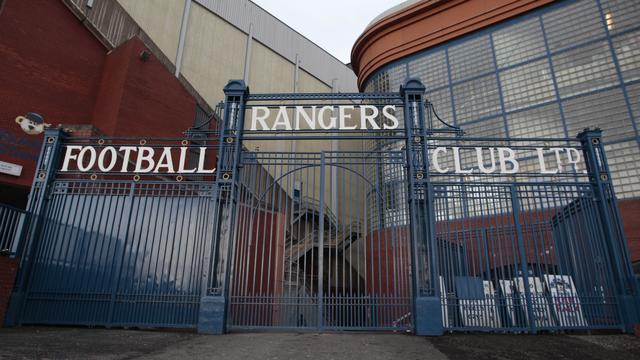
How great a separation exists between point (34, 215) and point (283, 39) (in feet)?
75.1

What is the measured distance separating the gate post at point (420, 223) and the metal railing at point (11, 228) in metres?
7.30

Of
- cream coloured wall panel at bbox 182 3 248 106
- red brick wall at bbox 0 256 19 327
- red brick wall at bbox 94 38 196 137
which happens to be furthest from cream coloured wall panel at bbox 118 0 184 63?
red brick wall at bbox 0 256 19 327

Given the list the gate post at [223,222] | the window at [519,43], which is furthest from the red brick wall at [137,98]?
the window at [519,43]

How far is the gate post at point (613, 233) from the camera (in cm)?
652

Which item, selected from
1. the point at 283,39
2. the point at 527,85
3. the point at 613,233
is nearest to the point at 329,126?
the point at 613,233

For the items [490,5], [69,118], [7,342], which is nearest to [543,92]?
[490,5]

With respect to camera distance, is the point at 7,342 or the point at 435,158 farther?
the point at 435,158

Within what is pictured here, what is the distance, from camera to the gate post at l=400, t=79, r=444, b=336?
6504 millimetres

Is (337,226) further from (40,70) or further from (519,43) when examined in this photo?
(519,43)

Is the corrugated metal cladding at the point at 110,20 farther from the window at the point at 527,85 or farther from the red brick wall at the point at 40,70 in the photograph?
the window at the point at 527,85

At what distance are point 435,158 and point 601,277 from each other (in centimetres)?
361

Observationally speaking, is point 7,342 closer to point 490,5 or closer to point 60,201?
point 60,201

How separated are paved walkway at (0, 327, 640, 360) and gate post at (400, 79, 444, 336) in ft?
1.43

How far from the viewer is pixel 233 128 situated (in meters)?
7.99
